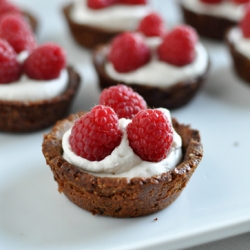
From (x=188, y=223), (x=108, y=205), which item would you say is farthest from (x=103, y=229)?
(x=188, y=223)

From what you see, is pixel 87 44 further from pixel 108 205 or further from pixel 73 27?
pixel 108 205

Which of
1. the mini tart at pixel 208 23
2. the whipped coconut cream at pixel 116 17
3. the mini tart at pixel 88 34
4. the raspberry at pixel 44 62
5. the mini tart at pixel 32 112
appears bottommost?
the mini tart at pixel 208 23

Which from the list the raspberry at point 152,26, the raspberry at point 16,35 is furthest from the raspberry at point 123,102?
the raspberry at point 152,26

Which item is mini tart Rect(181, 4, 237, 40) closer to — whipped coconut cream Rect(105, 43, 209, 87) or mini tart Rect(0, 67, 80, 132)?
whipped coconut cream Rect(105, 43, 209, 87)

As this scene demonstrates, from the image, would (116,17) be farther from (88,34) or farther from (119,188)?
(119,188)

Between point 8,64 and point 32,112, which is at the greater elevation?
point 8,64

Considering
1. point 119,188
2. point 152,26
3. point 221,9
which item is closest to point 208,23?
point 221,9

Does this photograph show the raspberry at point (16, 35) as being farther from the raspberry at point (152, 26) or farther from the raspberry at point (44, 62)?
the raspberry at point (152, 26)

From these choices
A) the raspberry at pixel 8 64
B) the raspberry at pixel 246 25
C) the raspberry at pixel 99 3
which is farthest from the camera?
the raspberry at pixel 99 3
